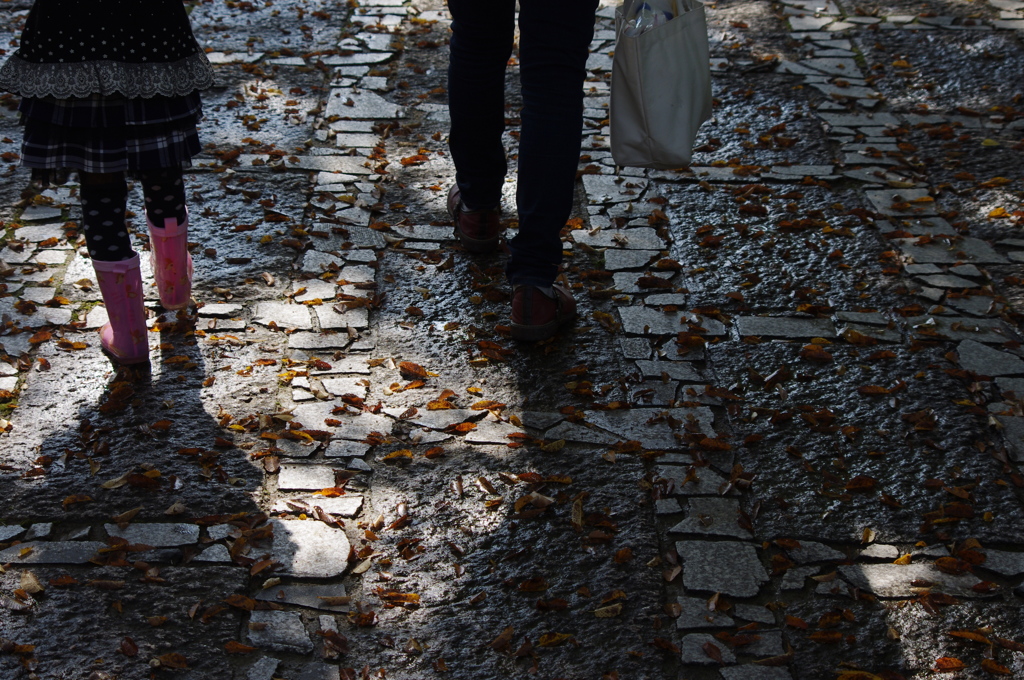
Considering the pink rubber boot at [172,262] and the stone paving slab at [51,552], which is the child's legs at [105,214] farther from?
the stone paving slab at [51,552]

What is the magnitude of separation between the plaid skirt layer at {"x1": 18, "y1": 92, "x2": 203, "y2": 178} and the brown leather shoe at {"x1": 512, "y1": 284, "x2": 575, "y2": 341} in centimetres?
124

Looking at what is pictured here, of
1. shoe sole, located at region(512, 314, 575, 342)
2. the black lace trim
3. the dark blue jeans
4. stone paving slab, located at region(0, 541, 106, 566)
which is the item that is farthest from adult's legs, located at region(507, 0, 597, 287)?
stone paving slab, located at region(0, 541, 106, 566)

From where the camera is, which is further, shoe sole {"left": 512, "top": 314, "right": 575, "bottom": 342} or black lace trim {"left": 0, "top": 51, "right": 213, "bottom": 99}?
shoe sole {"left": 512, "top": 314, "right": 575, "bottom": 342}

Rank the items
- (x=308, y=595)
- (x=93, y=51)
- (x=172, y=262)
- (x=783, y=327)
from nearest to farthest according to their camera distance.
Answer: (x=308, y=595)
(x=93, y=51)
(x=172, y=262)
(x=783, y=327)

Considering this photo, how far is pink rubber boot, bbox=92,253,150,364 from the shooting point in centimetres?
292

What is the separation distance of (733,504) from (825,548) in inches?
10.7

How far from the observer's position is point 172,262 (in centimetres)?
314

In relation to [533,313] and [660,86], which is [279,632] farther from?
[660,86]

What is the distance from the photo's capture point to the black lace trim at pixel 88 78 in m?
2.60

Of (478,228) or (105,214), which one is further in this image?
(478,228)

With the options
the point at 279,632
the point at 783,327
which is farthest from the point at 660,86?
the point at 279,632

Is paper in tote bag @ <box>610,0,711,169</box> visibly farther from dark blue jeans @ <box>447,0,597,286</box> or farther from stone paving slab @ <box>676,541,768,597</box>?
stone paving slab @ <box>676,541,768,597</box>

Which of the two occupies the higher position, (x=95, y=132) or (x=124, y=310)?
(x=95, y=132)

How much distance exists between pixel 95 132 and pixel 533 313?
1.48 m
